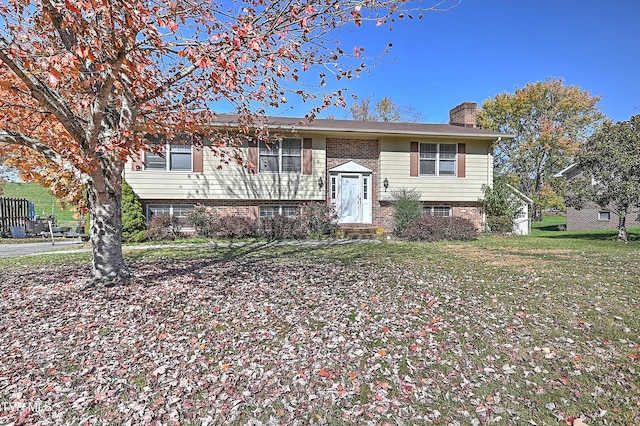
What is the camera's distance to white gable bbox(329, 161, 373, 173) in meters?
14.1

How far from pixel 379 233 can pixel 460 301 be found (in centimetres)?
824

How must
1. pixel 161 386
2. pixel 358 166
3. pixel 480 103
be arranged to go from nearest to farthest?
pixel 161 386 < pixel 358 166 < pixel 480 103

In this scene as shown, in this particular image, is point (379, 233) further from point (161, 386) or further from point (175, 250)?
point (161, 386)

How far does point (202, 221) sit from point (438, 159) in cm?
946

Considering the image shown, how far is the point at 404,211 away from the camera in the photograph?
508 inches

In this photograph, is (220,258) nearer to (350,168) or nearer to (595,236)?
(350,168)

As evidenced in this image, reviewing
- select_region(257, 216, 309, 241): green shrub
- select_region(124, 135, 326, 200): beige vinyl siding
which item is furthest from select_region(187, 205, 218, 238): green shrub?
select_region(257, 216, 309, 241): green shrub

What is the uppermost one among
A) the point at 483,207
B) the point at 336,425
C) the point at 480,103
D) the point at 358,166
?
the point at 480,103

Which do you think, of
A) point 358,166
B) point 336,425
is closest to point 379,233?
point 358,166

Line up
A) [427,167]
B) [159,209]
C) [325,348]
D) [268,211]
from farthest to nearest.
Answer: [427,167] → [268,211] → [159,209] → [325,348]

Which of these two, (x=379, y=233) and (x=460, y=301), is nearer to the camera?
(x=460, y=301)

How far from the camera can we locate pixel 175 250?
31.7 feet

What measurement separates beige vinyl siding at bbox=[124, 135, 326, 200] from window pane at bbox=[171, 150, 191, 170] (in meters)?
0.31

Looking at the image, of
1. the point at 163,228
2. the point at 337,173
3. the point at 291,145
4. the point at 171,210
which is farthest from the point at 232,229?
the point at 337,173
